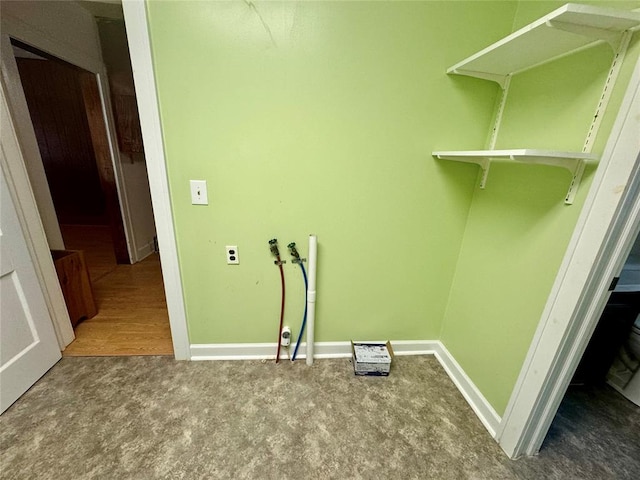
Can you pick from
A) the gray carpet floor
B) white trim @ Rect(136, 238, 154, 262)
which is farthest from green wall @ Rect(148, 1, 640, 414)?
white trim @ Rect(136, 238, 154, 262)

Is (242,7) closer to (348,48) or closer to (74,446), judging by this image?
(348,48)

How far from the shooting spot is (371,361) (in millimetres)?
1648

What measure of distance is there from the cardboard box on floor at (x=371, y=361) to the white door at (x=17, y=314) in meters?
1.87

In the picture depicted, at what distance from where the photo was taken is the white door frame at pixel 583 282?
840mm

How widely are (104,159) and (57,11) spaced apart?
1.19 meters

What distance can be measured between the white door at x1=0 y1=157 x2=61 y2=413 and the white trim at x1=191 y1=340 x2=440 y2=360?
84 centimetres

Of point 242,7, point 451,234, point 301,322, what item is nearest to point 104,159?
point 242,7

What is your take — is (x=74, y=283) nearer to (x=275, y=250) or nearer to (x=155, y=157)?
(x=155, y=157)

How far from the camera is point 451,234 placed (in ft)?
5.32

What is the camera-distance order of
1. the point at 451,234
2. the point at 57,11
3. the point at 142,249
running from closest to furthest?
the point at 451,234 → the point at 57,11 → the point at 142,249

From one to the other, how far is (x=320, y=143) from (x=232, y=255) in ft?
2.67

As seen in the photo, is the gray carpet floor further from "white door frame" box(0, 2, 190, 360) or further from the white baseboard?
"white door frame" box(0, 2, 190, 360)

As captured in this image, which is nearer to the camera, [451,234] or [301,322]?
[451,234]

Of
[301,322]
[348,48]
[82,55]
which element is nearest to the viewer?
[348,48]
